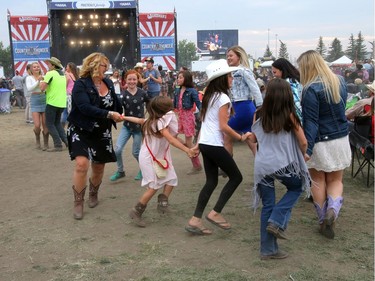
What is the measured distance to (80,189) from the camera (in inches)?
181

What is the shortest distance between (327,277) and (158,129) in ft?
6.60

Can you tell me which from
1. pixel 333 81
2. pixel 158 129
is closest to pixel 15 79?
pixel 158 129

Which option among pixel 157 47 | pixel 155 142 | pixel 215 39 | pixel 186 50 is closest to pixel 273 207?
pixel 155 142

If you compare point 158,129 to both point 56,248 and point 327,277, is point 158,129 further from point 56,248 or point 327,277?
point 327,277

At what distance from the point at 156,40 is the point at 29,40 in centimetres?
449

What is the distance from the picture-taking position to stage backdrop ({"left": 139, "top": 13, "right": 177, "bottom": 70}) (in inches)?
604

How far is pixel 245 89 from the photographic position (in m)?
5.35

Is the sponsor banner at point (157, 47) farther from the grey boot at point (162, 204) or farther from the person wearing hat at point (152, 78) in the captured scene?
the grey boot at point (162, 204)

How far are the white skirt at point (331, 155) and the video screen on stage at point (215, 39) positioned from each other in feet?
252

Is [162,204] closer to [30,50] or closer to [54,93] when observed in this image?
[54,93]

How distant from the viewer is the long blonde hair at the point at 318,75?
3.75 metres

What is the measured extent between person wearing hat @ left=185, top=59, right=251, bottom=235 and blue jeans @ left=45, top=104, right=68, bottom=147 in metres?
5.04

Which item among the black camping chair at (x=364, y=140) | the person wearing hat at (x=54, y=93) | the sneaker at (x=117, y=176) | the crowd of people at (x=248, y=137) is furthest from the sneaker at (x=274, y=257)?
the person wearing hat at (x=54, y=93)

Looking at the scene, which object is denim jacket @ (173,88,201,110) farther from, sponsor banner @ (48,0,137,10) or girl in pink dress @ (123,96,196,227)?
sponsor banner @ (48,0,137,10)
